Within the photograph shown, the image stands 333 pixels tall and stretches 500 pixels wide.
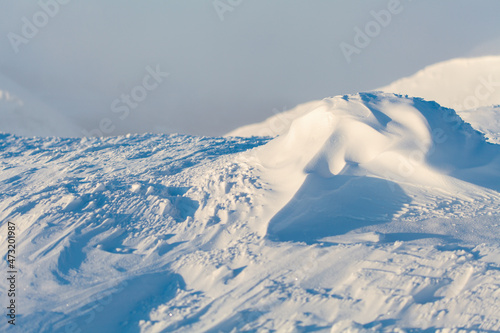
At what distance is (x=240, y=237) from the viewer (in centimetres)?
940

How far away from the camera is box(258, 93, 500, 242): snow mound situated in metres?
9.86

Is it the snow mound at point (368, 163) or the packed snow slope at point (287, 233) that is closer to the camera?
the packed snow slope at point (287, 233)

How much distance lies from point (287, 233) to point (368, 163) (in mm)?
3311

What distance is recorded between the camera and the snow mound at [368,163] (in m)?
9.86

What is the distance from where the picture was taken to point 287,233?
30.7ft

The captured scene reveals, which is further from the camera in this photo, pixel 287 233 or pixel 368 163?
pixel 368 163

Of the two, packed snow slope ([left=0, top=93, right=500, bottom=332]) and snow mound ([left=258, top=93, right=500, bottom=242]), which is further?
snow mound ([left=258, top=93, right=500, bottom=242])

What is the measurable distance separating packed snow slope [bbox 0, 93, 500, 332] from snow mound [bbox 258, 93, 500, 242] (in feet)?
0.13

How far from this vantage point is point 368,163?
11.4 m

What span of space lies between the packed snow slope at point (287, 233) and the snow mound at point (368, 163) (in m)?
0.04

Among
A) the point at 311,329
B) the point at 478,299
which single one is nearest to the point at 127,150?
the point at 311,329

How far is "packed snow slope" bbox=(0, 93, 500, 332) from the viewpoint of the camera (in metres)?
7.20

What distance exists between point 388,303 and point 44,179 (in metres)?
11.2

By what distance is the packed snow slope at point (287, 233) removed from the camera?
7195mm
